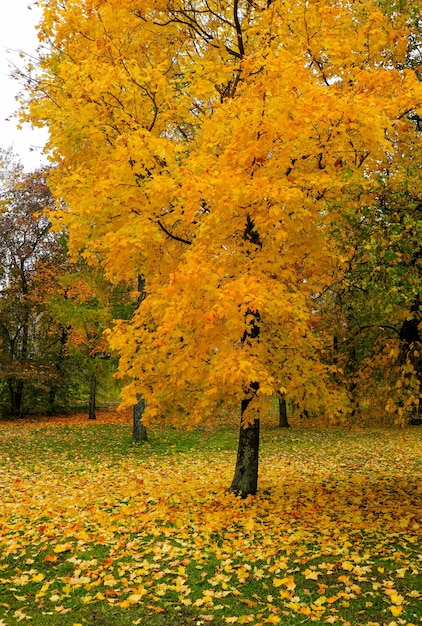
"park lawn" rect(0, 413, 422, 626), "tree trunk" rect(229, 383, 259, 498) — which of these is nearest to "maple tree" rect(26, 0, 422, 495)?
"tree trunk" rect(229, 383, 259, 498)

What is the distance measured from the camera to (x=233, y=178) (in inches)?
257

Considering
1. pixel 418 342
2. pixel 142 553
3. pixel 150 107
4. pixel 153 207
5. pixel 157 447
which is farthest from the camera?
pixel 157 447

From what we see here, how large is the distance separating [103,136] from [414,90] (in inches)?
182

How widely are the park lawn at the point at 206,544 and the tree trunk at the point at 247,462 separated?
0.20m

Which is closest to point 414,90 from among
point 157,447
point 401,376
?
point 401,376

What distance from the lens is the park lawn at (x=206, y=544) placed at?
15.9 feet

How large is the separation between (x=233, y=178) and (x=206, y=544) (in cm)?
469

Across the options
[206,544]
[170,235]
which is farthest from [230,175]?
[206,544]

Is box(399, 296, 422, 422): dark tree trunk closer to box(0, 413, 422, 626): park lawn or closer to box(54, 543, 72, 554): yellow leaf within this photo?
box(0, 413, 422, 626): park lawn

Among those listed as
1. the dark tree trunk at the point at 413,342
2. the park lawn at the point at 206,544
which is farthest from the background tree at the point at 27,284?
the dark tree trunk at the point at 413,342

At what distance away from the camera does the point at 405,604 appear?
4.76 meters

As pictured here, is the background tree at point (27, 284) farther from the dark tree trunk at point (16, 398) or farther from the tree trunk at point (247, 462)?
the tree trunk at point (247, 462)

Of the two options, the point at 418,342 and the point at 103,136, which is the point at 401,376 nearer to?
the point at 418,342

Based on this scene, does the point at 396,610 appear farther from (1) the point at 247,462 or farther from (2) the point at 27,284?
(2) the point at 27,284
